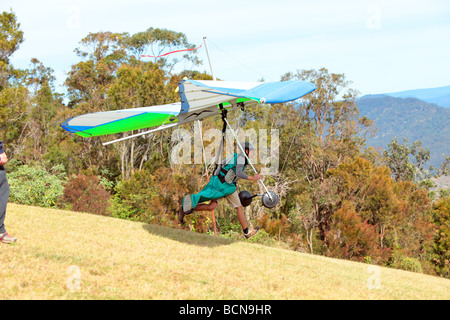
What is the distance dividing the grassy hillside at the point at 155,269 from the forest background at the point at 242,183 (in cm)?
963

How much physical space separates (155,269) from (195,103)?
3278mm

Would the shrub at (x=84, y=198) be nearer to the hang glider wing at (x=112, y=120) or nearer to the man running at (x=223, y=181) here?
the hang glider wing at (x=112, y=120)

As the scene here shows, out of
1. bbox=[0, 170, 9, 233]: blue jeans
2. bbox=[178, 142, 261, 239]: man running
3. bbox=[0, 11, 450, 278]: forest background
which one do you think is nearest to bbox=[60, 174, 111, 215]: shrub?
bbox=[0, 11, 450, 278]: forest background

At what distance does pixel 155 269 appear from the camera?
570cm

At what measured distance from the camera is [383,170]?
3241 cm

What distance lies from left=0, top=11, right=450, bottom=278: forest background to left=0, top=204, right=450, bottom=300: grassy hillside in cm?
963

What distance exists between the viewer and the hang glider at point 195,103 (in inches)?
293

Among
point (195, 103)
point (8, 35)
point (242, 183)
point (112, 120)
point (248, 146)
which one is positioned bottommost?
point (242, 183)

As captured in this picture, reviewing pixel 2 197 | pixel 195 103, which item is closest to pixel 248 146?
pixel 195 103

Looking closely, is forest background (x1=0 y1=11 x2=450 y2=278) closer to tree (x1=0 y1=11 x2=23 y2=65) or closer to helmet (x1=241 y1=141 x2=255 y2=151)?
tree (x1=0 y1=11 x2=23 y2=65)

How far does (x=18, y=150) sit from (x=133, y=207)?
1546 cm

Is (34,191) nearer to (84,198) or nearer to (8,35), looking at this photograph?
(84,198)

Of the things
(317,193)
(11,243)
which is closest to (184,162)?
(317,193)

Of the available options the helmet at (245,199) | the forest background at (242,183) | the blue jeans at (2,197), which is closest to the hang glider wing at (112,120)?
the helmet at (245,199)
